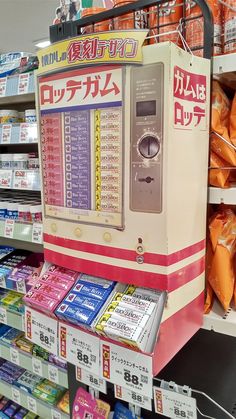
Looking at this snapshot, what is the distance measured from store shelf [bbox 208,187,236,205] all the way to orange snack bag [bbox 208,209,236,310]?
7 cm

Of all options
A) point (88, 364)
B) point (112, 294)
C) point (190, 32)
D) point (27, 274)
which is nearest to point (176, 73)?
point (190, 32)

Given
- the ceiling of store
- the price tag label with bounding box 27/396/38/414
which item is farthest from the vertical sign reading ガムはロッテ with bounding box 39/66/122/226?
the ceiling of store

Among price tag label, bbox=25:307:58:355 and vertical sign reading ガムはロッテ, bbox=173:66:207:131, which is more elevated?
vertical sign reading ガムはロッテ, bbox=173:66:207:131

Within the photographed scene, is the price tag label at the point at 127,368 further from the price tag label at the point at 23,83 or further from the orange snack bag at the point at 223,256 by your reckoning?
the price tag label at the point at 23,83

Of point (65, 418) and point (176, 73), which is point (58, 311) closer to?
point (176, 73)

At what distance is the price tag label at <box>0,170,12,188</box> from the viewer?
5.24ft

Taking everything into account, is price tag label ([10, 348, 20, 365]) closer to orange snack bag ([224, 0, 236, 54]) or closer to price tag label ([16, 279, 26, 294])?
price tag label ([16, 279, 26, 294])

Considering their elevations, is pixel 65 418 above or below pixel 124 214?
below

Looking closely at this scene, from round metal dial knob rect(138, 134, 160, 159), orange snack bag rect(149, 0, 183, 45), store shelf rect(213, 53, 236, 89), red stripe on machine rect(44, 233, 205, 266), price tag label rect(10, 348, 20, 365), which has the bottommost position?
price tag label rect(10, 348, 20, 365)

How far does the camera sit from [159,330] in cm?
79

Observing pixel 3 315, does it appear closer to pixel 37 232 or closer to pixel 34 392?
pixel 34 392

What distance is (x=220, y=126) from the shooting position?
3.09ft

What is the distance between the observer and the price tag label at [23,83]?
4.76ft

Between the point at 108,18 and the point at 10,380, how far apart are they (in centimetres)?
195
